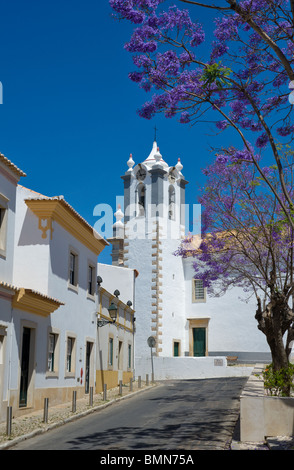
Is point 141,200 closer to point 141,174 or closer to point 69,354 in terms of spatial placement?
point 141,174

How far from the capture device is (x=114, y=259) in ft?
154

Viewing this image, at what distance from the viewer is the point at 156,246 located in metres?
40.7

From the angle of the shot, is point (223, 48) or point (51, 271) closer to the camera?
point (223, 48)

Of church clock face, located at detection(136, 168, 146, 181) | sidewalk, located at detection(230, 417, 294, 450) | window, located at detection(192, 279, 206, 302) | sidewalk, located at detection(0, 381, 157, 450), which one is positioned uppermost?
church clock face, located at detection(136, 168, 146, 181)

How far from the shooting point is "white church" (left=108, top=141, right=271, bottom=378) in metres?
39.7

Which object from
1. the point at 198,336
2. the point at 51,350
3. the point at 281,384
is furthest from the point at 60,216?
the point at 198,336

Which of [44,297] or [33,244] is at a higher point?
[33,244]

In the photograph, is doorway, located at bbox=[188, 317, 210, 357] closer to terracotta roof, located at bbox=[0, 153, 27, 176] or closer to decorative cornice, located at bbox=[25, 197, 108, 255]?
decorative cornice, located at bbox=[25, 197, 108, 255]

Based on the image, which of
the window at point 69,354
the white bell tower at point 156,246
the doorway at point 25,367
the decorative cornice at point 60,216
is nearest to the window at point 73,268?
the decorative cornice at point 60,216

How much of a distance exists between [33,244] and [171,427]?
310 inches

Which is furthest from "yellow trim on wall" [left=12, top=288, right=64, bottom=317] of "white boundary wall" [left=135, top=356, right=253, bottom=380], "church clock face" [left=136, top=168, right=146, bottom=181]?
"church clock face" [left=136, top=168, right=146, bottom=181]

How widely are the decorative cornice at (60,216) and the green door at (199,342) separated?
2074 centimetres
